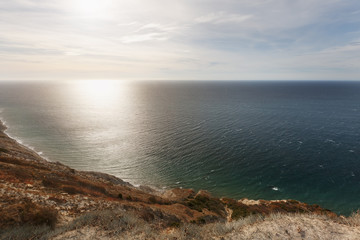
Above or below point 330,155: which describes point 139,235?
above

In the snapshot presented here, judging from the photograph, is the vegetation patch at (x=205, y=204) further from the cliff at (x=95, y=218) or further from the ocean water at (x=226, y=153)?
the ocean water at (x=226, y=153)

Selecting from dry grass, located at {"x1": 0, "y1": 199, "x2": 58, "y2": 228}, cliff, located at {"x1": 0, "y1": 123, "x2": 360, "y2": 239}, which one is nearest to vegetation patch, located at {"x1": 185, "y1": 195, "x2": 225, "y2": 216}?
cliff, located at {"x1": 0, "y1": 123, "x2": 360, "y2": 239}

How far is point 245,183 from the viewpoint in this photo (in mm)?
48438

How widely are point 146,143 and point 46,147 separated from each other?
3881 cm

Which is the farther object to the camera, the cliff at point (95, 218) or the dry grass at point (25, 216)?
the dry grass at point (25, 216)

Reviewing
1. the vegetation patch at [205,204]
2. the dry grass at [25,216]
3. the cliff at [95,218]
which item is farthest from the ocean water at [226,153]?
the dry grass at [25,216]

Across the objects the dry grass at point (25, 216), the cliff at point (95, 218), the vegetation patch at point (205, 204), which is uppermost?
the dry grass at point (25, 216)

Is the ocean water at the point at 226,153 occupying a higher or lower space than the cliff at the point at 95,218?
lower

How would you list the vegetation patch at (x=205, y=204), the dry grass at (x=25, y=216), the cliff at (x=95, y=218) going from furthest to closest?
1. the vegetation patch at (x=205, y=204)
2. the dry grass at (x=25, y=216)
3. the cliff at (x=95, y=218)

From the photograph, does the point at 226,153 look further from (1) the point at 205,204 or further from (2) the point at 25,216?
(2) the point at 25,216

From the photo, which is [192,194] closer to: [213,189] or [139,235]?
[213,189]

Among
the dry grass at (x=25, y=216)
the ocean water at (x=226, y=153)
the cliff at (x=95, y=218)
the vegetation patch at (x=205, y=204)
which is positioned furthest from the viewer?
the ocean water at (x=226, y=153)

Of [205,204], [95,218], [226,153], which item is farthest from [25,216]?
[226,153]

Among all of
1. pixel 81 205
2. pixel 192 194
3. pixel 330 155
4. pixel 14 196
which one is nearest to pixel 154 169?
pixel 192 194
